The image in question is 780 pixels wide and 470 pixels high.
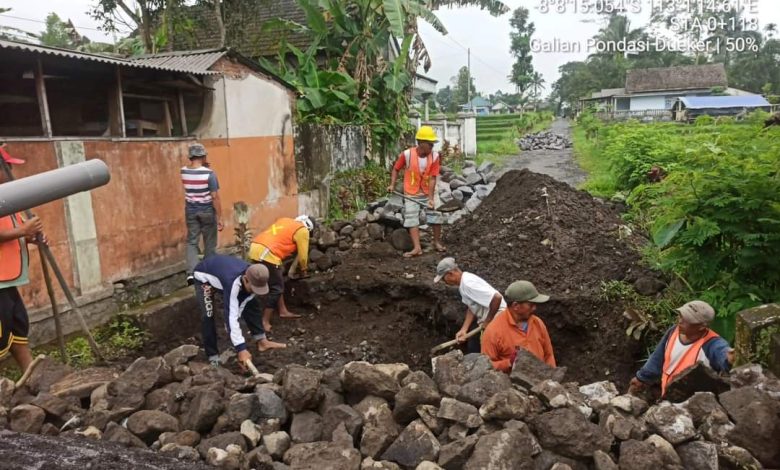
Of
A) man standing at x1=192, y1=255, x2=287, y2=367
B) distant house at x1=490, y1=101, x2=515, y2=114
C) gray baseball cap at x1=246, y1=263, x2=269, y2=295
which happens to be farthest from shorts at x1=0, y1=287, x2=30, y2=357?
distant house at x1=490, y1=101, x2=515, y2=114

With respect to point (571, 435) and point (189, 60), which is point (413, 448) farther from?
point (189, 60)

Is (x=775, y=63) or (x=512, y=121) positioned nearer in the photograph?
(x=512, y=121)

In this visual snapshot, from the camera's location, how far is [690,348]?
12.0ft

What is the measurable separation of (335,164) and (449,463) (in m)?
8.38

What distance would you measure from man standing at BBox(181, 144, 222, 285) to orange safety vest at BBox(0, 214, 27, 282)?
76.2 inches

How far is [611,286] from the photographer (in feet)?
19.4

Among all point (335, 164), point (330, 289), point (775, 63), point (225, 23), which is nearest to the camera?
point (330, 289)

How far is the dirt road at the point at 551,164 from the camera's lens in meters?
16.2

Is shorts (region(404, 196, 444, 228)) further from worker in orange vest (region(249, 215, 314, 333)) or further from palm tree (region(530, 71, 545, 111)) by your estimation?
palm tree (region(530, 71, 545, 111))

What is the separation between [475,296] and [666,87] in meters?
49.9

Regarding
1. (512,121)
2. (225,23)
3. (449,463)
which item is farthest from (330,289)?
(512,121)

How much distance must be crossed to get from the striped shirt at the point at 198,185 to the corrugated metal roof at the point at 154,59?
1160 mm

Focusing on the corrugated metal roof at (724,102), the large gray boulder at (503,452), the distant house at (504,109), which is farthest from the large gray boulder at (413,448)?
the distant house at (504,109)

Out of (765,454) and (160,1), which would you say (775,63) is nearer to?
(160,1)
